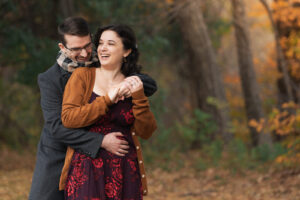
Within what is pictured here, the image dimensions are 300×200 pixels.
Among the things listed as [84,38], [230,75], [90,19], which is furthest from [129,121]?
[230,75]

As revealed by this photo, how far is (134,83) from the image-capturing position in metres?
3.17

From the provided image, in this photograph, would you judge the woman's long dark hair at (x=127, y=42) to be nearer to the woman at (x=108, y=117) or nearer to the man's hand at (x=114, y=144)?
the woman at (x=108, y=117)

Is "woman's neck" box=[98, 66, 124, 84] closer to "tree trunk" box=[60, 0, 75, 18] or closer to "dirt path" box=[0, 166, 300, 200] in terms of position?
"dirt path" box=[0, 166, 300, 200]

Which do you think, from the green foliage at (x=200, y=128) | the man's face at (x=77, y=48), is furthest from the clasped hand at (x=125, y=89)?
the green foliage at (x=200, y=128)

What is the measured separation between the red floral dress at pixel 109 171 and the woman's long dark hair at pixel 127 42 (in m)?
0.28

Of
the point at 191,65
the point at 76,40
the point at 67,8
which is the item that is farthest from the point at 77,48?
the point at 191,65

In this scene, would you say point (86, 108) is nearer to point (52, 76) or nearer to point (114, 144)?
point (114, 144)

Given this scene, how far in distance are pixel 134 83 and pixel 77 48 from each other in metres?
0.60

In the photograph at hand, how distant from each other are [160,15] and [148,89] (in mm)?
8149

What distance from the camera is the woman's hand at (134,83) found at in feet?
10.3

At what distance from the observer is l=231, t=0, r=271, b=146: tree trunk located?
37.5 ft

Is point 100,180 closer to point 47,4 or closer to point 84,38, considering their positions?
point 84,38

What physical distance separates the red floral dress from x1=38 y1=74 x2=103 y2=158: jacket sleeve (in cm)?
8

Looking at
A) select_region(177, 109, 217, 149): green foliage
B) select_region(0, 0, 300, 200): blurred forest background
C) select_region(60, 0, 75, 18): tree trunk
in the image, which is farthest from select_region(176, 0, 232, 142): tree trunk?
select_region(60, 0, 75, 18): tree trunk
